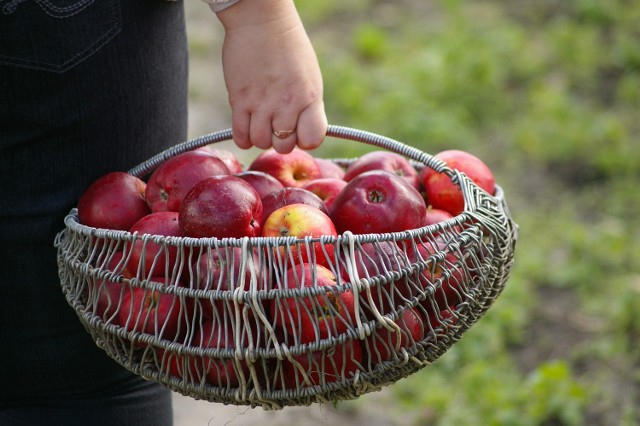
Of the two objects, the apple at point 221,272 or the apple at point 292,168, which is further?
the apple at point 292,168

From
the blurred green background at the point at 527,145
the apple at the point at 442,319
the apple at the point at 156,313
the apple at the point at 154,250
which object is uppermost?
the apple at the point at 154,250

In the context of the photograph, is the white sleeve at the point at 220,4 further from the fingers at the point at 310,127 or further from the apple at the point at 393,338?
the apple at the point at 393,338

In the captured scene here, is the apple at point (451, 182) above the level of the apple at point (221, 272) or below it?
below

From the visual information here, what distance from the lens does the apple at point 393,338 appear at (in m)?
1.25

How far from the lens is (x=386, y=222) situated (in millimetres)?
1409

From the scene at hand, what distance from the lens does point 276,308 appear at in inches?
47.4

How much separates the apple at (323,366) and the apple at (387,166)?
474mm

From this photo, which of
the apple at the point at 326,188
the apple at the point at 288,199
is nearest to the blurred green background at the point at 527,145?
the apple at the point at 326,188

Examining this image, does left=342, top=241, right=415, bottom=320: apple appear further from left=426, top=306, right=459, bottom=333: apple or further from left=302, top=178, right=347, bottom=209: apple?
left=302, top=178, right=347, bottom=209: apple

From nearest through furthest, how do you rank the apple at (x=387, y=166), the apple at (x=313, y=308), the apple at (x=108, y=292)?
the apple at (x=313, y=308) → the apple at (x=108, y=292) → the apple at (x=387, y=166)

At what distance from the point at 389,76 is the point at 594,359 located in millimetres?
2245

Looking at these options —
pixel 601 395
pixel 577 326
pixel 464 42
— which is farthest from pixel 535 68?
pixel 601 395

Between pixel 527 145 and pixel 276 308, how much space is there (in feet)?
9.63

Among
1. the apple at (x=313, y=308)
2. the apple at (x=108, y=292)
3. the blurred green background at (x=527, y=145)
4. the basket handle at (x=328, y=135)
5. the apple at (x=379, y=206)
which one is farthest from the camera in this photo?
the blurred green background at (x=527, y=145)
